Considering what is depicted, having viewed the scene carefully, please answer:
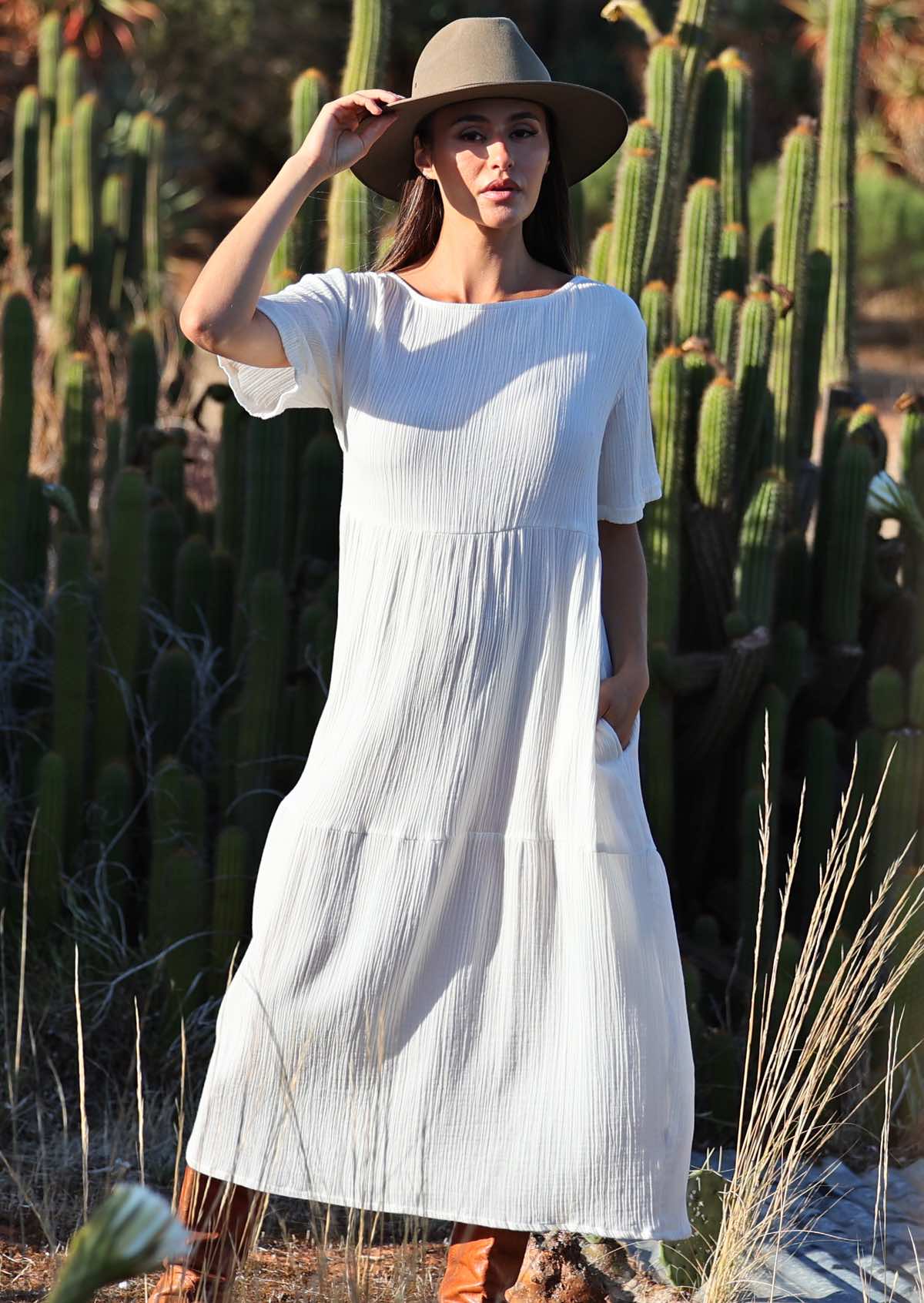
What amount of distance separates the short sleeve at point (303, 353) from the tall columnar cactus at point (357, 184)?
151 cm

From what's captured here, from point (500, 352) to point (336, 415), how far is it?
0.26 m

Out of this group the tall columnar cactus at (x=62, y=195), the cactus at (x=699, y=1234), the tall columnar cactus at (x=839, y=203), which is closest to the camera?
the cactus at (x=699, y=1234)

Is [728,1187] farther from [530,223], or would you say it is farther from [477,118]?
[477,118]

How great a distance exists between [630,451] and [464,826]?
0.59 metres

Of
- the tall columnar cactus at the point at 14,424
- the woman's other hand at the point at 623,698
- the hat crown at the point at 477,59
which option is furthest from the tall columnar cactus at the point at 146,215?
the woman's other hand at the point at 623,698

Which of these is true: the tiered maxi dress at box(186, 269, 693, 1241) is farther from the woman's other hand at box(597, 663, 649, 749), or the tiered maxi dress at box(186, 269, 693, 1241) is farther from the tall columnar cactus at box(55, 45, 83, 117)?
the tall columnar cactus at box(55, 45, 83, 117)

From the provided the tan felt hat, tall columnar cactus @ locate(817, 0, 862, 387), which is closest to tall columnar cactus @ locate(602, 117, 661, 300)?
tall columnar cactus @ locate(817, 0, 862, 387)

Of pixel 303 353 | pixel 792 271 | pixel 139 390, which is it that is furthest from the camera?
pixel 139 390

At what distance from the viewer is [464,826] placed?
214 cm

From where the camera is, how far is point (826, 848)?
3.66 m

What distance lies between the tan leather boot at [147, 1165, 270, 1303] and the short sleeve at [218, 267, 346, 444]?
1088 millimetres

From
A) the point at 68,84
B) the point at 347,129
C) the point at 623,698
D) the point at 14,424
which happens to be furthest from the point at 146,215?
the point at 623,698

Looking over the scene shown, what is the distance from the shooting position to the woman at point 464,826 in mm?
2105

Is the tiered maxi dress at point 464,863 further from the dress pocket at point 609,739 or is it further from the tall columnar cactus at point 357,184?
the tall columnar cactus at point 357,184
